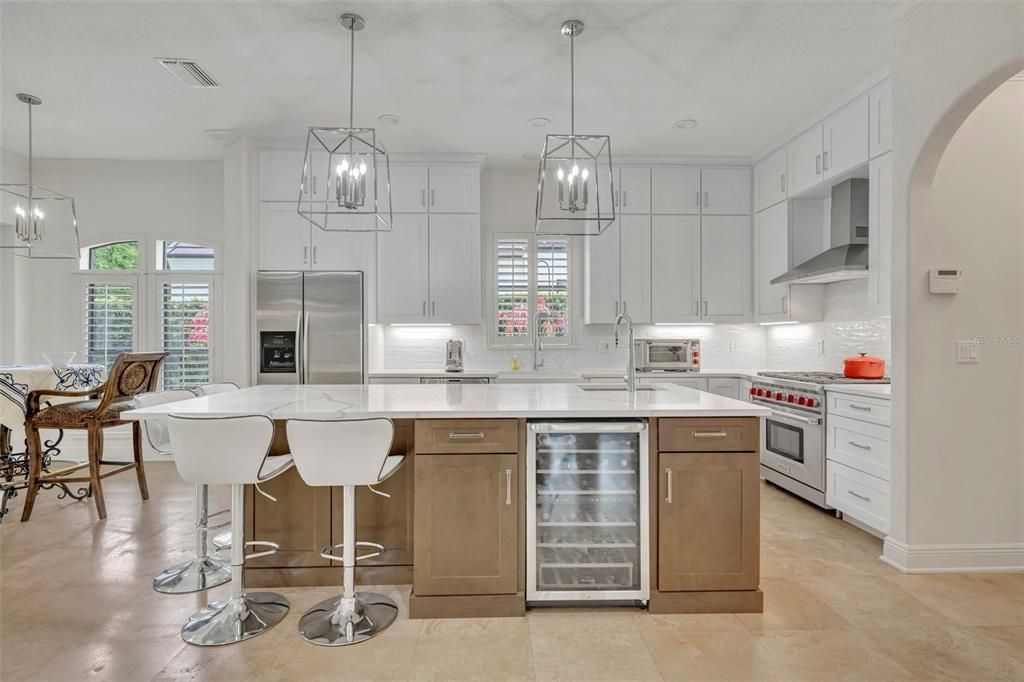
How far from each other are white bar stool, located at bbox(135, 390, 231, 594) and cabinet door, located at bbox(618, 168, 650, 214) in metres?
4.14

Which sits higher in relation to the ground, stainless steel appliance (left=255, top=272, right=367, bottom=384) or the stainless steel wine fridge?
stainless steel appliance (left=255, top=272, right=367, bottom=384)

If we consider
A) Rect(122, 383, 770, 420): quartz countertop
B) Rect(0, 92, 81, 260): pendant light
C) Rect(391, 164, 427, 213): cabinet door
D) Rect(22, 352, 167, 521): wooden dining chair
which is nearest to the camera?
Rect(122, 383, 770, 420): quartz countertop

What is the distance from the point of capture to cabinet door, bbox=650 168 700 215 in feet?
17.5

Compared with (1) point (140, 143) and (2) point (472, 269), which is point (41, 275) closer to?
(1) point (140, 143)

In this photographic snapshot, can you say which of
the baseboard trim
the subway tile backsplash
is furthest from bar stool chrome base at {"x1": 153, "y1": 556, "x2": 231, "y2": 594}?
the baseboard trim

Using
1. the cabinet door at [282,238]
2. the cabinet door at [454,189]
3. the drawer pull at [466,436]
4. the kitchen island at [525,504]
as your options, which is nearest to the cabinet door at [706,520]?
the kitchen island at [525,504]

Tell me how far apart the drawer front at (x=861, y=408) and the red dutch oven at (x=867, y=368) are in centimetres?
43

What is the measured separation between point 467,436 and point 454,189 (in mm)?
3363

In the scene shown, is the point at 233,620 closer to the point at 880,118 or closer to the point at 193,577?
the point at 193,577

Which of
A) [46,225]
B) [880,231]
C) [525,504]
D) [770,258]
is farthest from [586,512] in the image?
[46,225]

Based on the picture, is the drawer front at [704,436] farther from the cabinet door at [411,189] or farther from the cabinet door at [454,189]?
the cabinet door at [411,189]

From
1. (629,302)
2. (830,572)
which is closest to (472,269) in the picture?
(629,302)

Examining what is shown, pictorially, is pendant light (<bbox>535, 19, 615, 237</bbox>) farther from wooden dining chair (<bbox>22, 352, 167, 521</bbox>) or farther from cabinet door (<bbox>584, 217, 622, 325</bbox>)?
wooden dining chair (<bbox>22, 352, 167, 521</bbox>)

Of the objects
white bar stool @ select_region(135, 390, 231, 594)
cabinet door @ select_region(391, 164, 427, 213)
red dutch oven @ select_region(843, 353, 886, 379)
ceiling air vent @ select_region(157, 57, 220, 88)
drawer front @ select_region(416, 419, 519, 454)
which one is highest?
ceiling air vent @ select_region(157, 57, 220, 88)
